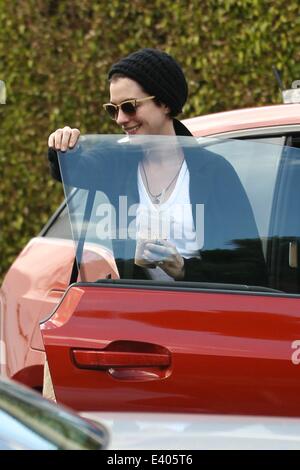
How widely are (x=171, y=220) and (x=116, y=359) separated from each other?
46 centimetres

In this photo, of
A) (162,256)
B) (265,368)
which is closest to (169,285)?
(162,256)

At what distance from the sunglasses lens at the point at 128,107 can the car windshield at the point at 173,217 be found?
0.14m

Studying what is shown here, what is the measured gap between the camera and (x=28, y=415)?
266cm

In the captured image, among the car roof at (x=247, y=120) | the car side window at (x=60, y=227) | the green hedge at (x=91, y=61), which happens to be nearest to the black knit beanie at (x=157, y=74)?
the car roof at (x=247, y=120)

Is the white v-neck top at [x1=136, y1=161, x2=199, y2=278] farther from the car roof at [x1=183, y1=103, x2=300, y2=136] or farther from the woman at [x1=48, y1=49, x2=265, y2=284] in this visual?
the car roof at [x1=183, y1=103, x2=300, y2=136]

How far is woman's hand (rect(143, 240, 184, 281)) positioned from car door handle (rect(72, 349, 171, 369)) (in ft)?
0.98

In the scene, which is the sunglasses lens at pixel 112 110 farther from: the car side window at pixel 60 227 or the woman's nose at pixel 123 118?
the car side window at pixel 60 227

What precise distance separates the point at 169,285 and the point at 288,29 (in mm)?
4454

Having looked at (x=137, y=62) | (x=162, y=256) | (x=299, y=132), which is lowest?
(x=162, y=256)

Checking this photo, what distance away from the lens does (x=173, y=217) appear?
11.7ft

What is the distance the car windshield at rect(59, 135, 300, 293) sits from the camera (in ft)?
11.6

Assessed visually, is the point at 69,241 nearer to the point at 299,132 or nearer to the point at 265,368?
the point at 299,132

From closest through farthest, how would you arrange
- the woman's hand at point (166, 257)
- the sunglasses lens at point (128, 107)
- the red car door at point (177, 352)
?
1. the red car door at point (177, 352)
2. the woman's hand at point (166, 257)
3. the sunglasses lens at point (128, 107)

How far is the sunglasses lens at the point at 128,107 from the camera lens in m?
3.73
